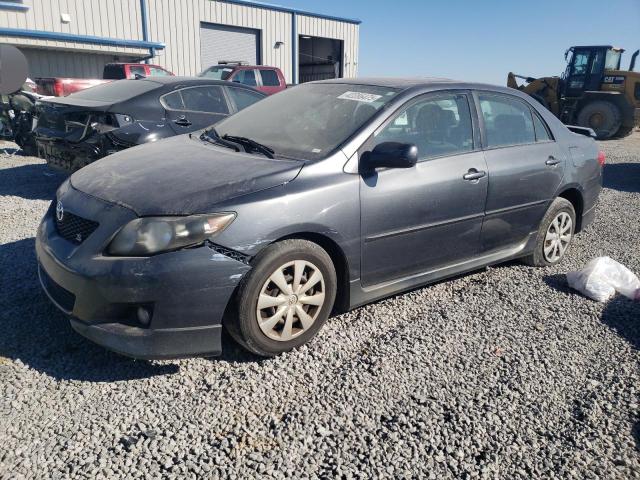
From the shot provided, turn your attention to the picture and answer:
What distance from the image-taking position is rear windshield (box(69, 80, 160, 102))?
6195mm

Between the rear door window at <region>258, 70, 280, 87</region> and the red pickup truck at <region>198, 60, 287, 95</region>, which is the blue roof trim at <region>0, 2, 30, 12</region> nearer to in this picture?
the red pickup truck at <region>198, 60, 287, 95</region>

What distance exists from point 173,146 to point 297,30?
79.7ft

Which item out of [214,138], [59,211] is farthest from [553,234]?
[59,211]

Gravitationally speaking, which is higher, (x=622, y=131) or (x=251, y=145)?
(x=251, y=145)

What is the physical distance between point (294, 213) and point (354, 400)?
3.37 ft

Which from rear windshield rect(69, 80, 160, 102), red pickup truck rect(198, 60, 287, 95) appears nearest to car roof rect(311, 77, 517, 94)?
rear windshield rect(69, 80, 160, 102)

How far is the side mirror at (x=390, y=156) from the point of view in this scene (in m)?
3.06

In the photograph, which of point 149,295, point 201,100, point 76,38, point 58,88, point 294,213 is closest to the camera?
point 149,295

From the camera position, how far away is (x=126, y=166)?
3.19m

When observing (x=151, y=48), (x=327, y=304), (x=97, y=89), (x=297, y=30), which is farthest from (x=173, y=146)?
(x=297, y=30)

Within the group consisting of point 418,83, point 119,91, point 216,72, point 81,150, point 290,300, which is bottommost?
point 290,300

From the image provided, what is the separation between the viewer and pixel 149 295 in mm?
2479

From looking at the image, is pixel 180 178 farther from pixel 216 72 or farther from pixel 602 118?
pixel 602 118

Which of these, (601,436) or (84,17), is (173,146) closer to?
(601,436)
